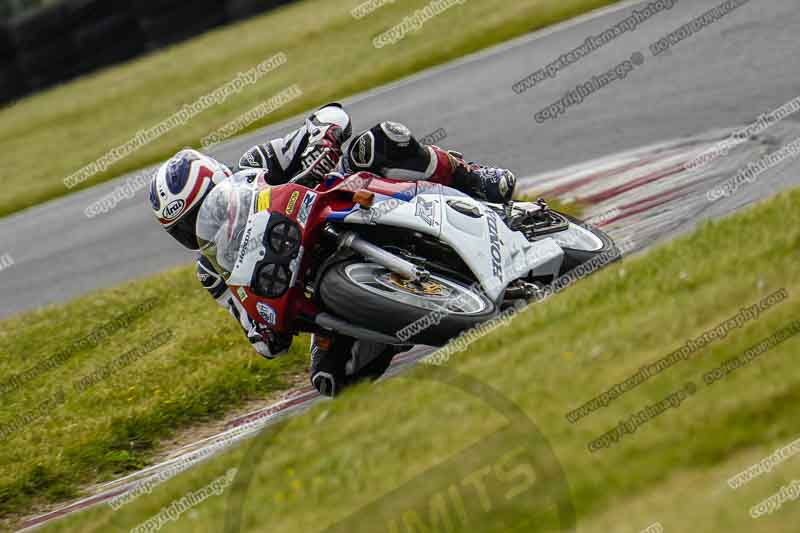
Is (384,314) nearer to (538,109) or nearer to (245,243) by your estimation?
(245,243)

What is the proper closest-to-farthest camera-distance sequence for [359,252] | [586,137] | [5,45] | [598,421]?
[598,421] → [359,252] → [586,137] → [5,45]

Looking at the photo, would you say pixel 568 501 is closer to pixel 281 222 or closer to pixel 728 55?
pixel 281 222

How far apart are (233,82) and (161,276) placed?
929 centimetres

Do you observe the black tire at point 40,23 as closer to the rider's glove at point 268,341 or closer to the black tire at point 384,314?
the rider's glove at point 268,341

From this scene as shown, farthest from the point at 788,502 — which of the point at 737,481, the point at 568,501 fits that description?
Result: the point at 568,501

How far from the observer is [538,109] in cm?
1084

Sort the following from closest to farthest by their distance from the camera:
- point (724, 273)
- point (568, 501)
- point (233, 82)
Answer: point (568, 501)
point (724, 273)
point (233, 82)

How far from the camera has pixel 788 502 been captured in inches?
125

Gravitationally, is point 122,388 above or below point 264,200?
below

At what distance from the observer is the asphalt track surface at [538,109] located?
30.4 ft

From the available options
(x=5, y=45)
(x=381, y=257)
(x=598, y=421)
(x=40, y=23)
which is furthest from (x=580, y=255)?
(x=5, y=45)

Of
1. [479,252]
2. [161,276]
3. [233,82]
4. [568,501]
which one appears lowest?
[233,82]

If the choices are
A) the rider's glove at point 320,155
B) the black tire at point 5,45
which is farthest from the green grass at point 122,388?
the black tire at point 5,45

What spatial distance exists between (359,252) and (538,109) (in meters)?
5.66
